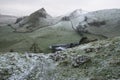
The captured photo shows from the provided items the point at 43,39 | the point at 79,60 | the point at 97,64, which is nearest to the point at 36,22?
the point at 43,39

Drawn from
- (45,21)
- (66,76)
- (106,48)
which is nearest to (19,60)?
(66,76)

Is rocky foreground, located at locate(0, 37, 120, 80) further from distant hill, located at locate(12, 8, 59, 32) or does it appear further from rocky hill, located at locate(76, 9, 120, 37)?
distant hill, located at locate(12, 8, 59, 32)

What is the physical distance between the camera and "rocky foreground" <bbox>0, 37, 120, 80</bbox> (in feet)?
95.1

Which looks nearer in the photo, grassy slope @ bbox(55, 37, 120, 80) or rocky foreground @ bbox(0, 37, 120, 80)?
grassy slope @ bbox(55, 37, 120, 80)

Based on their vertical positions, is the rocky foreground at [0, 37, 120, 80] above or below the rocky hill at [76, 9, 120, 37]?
below

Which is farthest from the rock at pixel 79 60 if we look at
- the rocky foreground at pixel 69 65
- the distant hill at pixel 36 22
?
the distant hill at pixel 36 22

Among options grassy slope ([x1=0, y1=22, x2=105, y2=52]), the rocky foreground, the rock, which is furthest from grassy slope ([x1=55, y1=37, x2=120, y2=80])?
grassy slope ([x1=0, y1=22, x2=105, y2=52])

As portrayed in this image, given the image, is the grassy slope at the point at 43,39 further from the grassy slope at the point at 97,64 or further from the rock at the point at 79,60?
the rock at the point at 79,60

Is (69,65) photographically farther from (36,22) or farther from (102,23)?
(36,22)

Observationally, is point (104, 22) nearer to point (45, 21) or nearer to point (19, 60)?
point (45, 21)

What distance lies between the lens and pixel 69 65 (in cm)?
3247

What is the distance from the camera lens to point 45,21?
187 metres

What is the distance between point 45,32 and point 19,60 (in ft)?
376

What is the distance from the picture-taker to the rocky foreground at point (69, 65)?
29.0 meters
